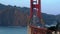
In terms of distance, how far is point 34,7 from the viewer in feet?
33.5

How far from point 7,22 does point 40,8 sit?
42.7 ft

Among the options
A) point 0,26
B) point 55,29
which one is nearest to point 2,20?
point 0,26

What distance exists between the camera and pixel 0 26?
1025 inches

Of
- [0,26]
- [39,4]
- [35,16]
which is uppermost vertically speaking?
[39,4]

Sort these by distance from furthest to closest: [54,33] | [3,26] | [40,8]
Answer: [3,26] < [40,8] < [54,33]

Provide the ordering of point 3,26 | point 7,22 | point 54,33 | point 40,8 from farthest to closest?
point 3,26 → point 7,22 → point 40,8 → point 54,33

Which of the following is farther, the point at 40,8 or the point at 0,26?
the point at 0,26

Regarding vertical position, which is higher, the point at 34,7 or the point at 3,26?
the point at 34,7

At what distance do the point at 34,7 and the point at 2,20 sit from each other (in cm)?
1374

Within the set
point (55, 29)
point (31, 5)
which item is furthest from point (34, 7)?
point (55, 29)

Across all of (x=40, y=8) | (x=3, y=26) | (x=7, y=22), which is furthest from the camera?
(x=3, y=26)

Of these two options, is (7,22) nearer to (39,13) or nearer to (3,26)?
(3,26)

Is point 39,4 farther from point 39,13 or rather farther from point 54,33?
point 54,33

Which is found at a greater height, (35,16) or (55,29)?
(55,29)
